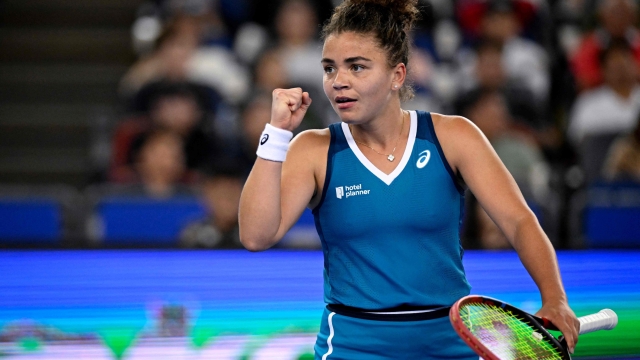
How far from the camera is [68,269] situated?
3.43 m

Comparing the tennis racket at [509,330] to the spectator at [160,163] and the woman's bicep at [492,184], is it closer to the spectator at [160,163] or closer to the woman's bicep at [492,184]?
the woman's bicep at [492,184]

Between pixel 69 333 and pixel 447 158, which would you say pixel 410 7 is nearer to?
pixel 447 158

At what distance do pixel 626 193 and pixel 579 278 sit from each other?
6.46 ft

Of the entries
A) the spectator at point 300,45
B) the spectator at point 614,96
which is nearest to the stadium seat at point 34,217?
the spectator at point 300,45

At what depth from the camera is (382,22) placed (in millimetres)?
2490

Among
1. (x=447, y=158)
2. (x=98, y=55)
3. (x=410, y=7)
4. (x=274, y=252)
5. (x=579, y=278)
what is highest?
(x=98, y=55)

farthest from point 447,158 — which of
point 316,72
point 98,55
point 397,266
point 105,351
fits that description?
point 98,55

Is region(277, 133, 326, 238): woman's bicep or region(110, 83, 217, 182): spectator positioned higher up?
region(110, 83, 217, 182): spectator

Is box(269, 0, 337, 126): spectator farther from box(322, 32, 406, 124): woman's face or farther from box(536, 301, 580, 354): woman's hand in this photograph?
box(536, 301, 580, 354): woman's hand

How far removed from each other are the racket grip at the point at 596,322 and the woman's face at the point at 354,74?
84 centimetres

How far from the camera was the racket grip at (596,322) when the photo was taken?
7.93 feet

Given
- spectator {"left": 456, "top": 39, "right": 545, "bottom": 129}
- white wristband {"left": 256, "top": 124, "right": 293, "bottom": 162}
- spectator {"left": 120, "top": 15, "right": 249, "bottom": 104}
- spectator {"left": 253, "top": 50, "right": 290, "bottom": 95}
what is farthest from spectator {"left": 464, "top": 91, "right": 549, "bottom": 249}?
white wristband {"left": 256, "top": 124, "right": 293, "bottom": 162}

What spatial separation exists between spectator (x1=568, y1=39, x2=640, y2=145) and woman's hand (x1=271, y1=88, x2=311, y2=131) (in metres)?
4.56

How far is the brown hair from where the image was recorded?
248 centimetres
